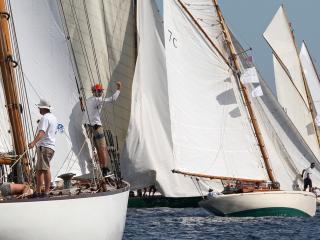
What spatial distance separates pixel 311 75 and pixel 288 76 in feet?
11.8

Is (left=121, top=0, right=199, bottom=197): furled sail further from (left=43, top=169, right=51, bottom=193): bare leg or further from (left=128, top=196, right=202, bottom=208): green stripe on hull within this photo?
(left=43, top=169, right=51, bottom=193): bare leg

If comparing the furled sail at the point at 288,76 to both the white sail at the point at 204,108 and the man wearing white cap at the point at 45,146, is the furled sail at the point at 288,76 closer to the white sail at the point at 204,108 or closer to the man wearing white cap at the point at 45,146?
the white sail at the point at 204,108

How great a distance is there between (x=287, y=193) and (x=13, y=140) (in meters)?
24.9

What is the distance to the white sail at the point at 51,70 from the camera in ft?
101

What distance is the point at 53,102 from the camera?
1209 inches

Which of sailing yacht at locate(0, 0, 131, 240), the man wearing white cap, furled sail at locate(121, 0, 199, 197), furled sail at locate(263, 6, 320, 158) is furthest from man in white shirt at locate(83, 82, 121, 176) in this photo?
furled sail at locate(263, 6, 320, 158)

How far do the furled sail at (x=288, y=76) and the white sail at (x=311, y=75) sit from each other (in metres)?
0.78

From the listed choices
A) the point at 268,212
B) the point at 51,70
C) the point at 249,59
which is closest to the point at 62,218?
the point at 51,70

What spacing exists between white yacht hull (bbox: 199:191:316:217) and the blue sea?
48 centimetres

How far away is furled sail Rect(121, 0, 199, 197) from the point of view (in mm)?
58406

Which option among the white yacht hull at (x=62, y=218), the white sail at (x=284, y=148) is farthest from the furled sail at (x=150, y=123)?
the white yacht hull at (x=62, y=218)

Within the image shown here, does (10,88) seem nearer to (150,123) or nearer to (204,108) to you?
(204,108)

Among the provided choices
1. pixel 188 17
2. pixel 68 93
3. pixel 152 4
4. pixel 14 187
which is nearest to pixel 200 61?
pixel 188 17

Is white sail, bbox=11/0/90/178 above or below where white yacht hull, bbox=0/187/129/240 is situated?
above
